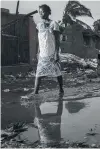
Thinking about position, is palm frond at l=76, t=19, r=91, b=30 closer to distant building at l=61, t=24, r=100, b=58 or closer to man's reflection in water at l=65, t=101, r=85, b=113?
distant building at l=61, t=24, r=100, b=58

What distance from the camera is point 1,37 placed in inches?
812

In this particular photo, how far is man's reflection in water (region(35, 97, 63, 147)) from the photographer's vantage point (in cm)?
372

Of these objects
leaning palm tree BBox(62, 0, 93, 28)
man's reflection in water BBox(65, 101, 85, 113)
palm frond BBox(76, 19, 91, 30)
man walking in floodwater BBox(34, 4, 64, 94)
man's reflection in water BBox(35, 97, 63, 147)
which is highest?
leaning palm tree BBox(62, 0, 93, 28)

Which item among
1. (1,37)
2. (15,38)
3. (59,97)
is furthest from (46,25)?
(15,38)

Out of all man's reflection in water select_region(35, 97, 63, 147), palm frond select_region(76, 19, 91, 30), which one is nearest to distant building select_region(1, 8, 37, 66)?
man's reflection in water select_region(35, 97, 63, 147)

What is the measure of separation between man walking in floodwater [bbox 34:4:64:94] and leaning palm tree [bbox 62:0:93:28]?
112 feet

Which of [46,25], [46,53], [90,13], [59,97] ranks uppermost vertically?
[90,13]

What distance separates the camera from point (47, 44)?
7668 mm

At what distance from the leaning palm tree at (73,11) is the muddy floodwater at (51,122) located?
3510cm

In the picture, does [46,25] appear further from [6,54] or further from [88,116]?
[6,54]

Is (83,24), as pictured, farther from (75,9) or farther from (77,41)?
(75,9)

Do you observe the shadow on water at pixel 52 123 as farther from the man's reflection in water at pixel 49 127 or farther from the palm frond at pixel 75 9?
the palm frond at pixel 75 9

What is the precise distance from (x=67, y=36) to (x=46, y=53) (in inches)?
1479

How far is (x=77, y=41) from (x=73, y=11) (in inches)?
199
